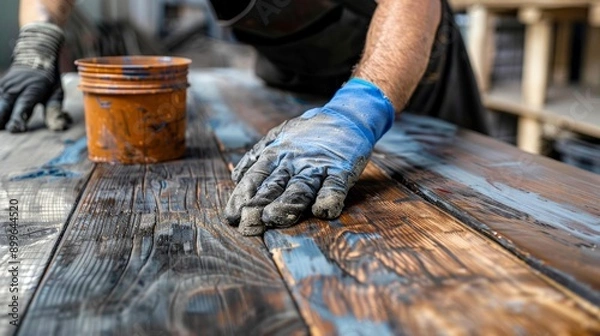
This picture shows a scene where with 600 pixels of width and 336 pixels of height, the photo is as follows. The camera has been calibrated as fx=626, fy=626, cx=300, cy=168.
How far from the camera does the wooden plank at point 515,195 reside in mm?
933

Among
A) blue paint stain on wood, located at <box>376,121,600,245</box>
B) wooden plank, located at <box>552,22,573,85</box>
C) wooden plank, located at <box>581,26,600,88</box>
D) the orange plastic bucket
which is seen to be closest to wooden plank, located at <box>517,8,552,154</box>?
wooden plank, located at <box>581,26,600,88</box>

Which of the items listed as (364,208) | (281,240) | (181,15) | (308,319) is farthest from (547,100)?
(181,15)

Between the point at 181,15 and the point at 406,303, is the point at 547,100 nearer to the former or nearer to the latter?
the point at 406,303

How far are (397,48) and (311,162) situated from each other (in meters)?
0.40

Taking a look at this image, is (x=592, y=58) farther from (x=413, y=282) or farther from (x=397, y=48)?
(x=413, y=282)

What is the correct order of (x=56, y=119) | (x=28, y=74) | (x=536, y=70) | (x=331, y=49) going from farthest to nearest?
1. (x=536, y=70)
2. (x=331, y=49)
3. (x=56, y=119)
4. (x=28, y=74)

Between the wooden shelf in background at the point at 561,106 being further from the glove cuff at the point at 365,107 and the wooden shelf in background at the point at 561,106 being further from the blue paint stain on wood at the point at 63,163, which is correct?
the blue paint stain on wood at the point at 63,163

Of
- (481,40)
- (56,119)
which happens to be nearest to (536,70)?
(481,40)

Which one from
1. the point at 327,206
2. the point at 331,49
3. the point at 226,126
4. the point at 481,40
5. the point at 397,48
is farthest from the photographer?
the point at 481,40

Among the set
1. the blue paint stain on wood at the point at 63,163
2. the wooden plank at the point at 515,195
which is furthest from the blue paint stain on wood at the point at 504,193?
the blue paint stain on wood at the point at 63,163

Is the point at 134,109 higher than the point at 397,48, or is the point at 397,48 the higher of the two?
the point at 397,48

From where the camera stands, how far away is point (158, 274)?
90cm

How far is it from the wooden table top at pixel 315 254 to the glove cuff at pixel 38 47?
13.9 inches

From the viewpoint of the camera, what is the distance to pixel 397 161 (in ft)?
5.11
